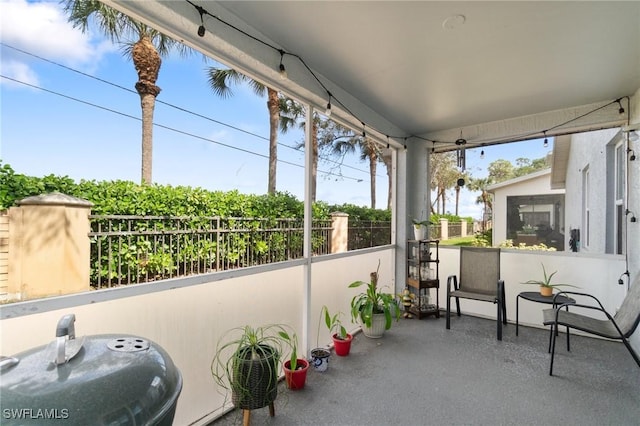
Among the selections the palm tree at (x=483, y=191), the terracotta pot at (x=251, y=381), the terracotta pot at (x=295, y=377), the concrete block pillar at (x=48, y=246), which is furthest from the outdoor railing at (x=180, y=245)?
the palm tree at (x=483, y=191)

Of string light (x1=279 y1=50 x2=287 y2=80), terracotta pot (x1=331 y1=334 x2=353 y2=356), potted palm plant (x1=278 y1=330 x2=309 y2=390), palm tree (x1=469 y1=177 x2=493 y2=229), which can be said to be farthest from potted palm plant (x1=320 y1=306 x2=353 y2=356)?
palm tree (x1=469 y1=177 x2=493 y2=229)

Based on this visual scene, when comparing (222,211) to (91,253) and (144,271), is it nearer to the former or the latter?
(144,271)

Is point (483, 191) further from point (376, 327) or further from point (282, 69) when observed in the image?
point (282, 69)

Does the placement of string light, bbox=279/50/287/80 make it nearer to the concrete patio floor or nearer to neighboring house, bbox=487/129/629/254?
the concrete patio floor

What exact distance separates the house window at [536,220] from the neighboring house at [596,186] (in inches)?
9.7

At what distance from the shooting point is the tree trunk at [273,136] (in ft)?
8.18

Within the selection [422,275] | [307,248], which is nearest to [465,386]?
[307,248]

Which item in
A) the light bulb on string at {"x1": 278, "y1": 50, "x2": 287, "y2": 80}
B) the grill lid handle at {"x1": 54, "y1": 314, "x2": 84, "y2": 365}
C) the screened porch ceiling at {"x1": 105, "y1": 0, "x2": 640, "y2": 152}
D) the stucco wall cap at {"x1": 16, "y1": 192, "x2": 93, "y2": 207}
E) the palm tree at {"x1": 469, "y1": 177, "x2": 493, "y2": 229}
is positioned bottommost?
the grill lid handle at {"x1": 54, "y1": 314, "x2": 84, "y2": 365}

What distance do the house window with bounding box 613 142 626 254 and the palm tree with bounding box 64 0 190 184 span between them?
4.42m

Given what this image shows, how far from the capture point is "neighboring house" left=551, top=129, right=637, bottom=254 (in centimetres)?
344

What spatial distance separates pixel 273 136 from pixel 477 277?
9.91 ft

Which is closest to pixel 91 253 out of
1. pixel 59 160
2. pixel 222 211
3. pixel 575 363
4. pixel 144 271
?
pixel 144 271

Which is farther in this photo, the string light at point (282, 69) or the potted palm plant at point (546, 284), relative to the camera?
the potted palm plant at point (546, 284)

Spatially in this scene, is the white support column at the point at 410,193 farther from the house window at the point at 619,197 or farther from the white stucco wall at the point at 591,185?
the house window at the point at 619,197
